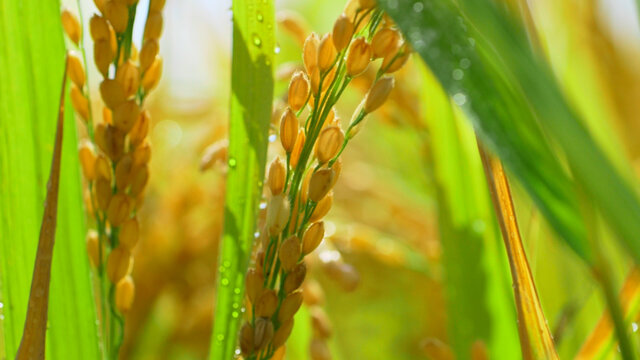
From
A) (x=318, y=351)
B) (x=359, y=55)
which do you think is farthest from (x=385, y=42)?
(x=318, y=351)

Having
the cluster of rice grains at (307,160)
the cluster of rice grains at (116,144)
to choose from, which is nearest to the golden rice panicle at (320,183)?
the cluster of rice grains at (307,160)

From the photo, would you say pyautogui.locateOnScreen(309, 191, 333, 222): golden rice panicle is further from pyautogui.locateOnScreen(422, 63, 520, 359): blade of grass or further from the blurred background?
pyautogui.locateOnScreen(422, 63, 520, 359): blade of grass

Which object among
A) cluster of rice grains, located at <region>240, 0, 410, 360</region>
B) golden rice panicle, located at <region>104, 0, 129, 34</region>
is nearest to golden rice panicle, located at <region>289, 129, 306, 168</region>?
cluster of rice grains, located at <region>240, 0, 410, 360</region>

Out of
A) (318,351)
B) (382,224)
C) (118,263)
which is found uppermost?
(118,263)

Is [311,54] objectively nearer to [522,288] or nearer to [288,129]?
[288,129]

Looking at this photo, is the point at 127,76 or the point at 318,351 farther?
the point at 318,351

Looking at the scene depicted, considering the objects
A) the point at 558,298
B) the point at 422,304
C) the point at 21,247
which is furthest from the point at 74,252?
the point at 422,304
